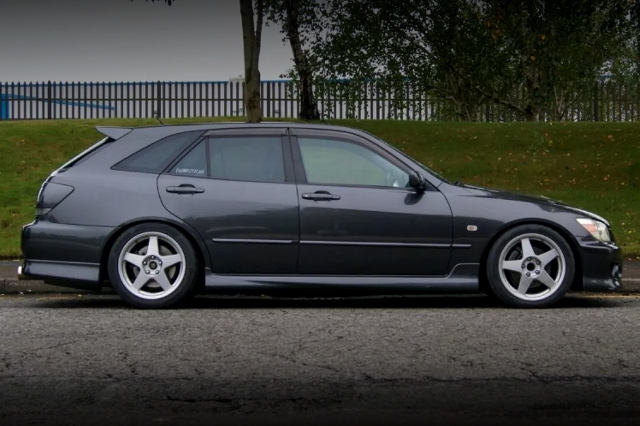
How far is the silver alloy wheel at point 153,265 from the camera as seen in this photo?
8508mm

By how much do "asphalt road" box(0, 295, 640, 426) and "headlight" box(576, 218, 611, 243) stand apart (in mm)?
582

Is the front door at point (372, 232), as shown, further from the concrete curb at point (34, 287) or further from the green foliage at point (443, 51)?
the green foliage at point (443, 51)

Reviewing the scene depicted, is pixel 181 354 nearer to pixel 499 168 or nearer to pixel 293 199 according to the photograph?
pixel 293 199

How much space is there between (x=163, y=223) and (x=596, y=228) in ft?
11.4

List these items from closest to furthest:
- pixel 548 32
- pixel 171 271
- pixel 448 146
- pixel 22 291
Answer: pixel 171 271 < pixel 22 291 < pixel 548 32 < pixel 448 146

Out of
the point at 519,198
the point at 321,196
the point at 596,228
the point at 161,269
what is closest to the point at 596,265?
the point at 596,228

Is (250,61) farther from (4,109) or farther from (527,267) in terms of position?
(527,267)

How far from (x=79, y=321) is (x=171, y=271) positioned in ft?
2.89

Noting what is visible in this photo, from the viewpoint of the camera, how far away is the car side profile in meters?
8.53

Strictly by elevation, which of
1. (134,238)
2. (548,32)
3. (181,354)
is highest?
(548,32)

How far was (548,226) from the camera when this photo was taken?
865 centimetres

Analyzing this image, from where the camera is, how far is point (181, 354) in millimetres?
6570

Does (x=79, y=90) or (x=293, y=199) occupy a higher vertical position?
(x=79, y=90)

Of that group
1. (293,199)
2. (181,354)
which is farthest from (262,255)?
(181,354)
